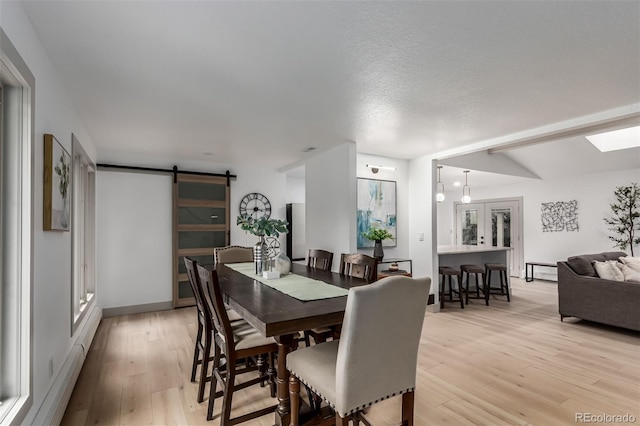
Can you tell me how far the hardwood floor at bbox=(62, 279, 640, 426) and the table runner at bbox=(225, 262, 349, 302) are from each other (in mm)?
839

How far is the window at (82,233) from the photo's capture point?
3.09 metres

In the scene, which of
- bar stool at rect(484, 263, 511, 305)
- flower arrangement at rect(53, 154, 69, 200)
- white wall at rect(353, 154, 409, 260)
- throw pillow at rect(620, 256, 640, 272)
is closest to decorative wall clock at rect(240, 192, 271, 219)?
white wall at rect(353, 154, 409, 260)

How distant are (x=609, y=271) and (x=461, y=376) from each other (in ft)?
9.10

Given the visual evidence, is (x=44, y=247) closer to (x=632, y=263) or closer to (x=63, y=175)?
(x=63, y=175)

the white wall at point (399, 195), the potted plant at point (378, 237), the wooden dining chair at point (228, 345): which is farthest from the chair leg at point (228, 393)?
the white wall at point (399, 195)

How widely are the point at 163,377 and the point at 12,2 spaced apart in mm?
2631

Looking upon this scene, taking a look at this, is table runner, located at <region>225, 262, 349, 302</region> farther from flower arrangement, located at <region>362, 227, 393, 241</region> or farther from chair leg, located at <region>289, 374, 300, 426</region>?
flower arrangement, located at <region>362, 227, 393, 241</region>

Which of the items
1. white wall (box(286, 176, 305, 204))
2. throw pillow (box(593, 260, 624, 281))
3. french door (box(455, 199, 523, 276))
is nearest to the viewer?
throw pillow (box(593, 260, 624, 281))

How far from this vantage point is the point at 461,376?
2686 mm

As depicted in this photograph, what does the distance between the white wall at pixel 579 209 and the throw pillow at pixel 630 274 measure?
2736mm

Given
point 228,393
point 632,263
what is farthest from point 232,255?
point 632,263

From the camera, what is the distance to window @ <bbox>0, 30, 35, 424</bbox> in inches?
61.5

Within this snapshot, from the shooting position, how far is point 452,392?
2.43 metres

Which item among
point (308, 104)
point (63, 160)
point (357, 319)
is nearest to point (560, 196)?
point (308, 104)
